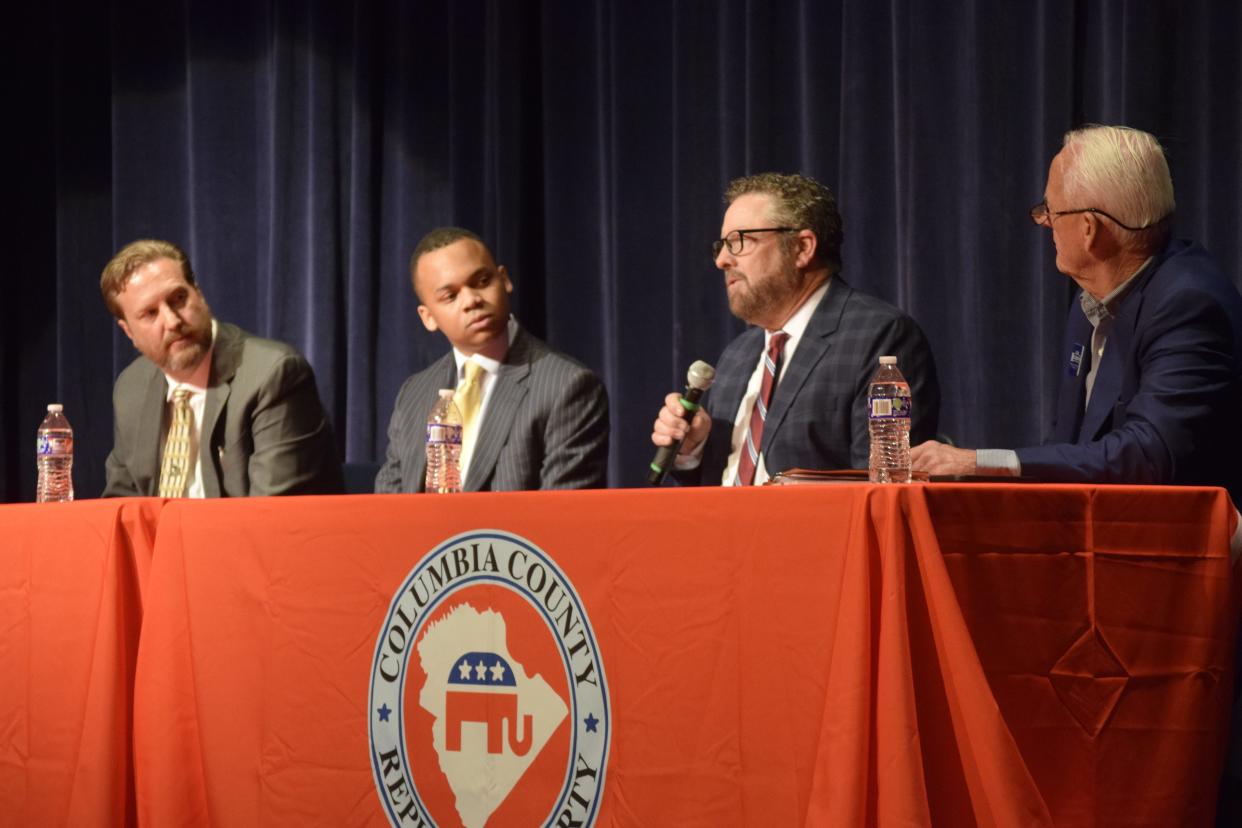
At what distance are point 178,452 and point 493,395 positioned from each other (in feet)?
2.92

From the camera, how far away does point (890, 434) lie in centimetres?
229

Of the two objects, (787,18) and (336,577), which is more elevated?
(787,18)

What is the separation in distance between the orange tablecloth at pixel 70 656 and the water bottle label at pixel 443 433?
110 centimetres

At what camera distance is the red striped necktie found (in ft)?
10.5

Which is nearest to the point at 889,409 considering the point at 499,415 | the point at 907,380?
the point at 907,380

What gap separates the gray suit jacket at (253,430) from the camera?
3535 mm

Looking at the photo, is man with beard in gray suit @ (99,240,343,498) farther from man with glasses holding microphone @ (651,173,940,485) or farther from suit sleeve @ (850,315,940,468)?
suit sleeve @ (850,315,940,468)

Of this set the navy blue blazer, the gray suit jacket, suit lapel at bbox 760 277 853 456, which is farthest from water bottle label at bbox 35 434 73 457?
the navy blue blazer

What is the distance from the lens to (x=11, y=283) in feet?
18.0

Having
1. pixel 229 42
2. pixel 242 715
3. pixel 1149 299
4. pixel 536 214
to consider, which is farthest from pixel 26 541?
pixel 229 42

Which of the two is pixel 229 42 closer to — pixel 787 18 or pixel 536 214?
pixel 536 214

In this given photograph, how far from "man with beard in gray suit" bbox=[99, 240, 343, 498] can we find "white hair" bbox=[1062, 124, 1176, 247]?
2084mm

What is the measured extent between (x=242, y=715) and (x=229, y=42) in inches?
148

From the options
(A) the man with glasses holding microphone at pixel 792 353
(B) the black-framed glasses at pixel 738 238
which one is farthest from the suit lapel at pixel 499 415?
(B) the black-framed glasses at pixel 738 238
